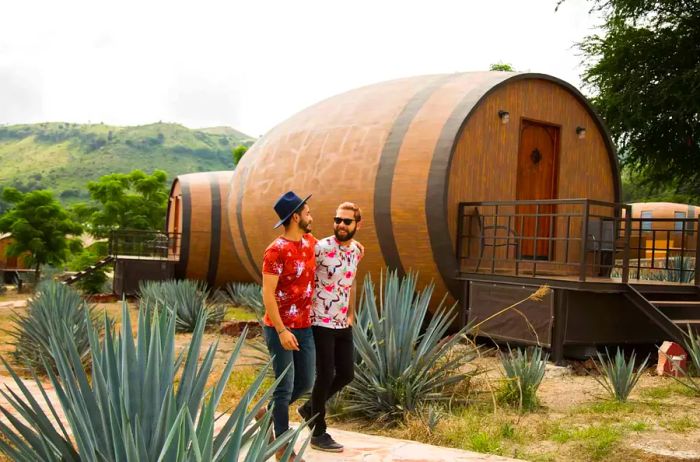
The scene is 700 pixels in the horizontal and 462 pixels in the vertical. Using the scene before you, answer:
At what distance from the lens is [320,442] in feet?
12.3

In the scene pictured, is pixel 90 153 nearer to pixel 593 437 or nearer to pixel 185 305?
pixel 185 305

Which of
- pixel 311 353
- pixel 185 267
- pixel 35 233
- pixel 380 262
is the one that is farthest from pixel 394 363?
pixel 35 233

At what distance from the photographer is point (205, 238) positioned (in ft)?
45.4

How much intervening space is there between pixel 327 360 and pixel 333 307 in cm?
29

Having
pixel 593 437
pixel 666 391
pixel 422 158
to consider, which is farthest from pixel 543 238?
pixel 593 437

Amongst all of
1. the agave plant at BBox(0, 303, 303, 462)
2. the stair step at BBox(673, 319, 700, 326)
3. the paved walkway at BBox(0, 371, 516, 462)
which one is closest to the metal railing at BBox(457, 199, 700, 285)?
the stair step at BBox(673, 319, 700, 326)

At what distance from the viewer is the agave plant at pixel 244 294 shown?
10625 millimetres

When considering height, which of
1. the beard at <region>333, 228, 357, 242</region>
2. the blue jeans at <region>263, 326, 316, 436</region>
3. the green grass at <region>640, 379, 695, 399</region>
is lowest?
the green grass at <region>640, 379, 695, 399</region>

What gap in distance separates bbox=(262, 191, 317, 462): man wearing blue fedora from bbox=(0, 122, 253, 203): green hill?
95305 mm

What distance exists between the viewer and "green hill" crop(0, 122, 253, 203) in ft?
350

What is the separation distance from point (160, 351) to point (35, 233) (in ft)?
74.0

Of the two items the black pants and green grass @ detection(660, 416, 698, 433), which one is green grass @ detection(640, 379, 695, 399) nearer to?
green grass @ detection(660, 416, 698, 433)

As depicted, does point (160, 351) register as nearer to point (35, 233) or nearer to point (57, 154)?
point (35, 233)

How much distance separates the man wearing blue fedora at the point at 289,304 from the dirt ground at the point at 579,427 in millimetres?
979
